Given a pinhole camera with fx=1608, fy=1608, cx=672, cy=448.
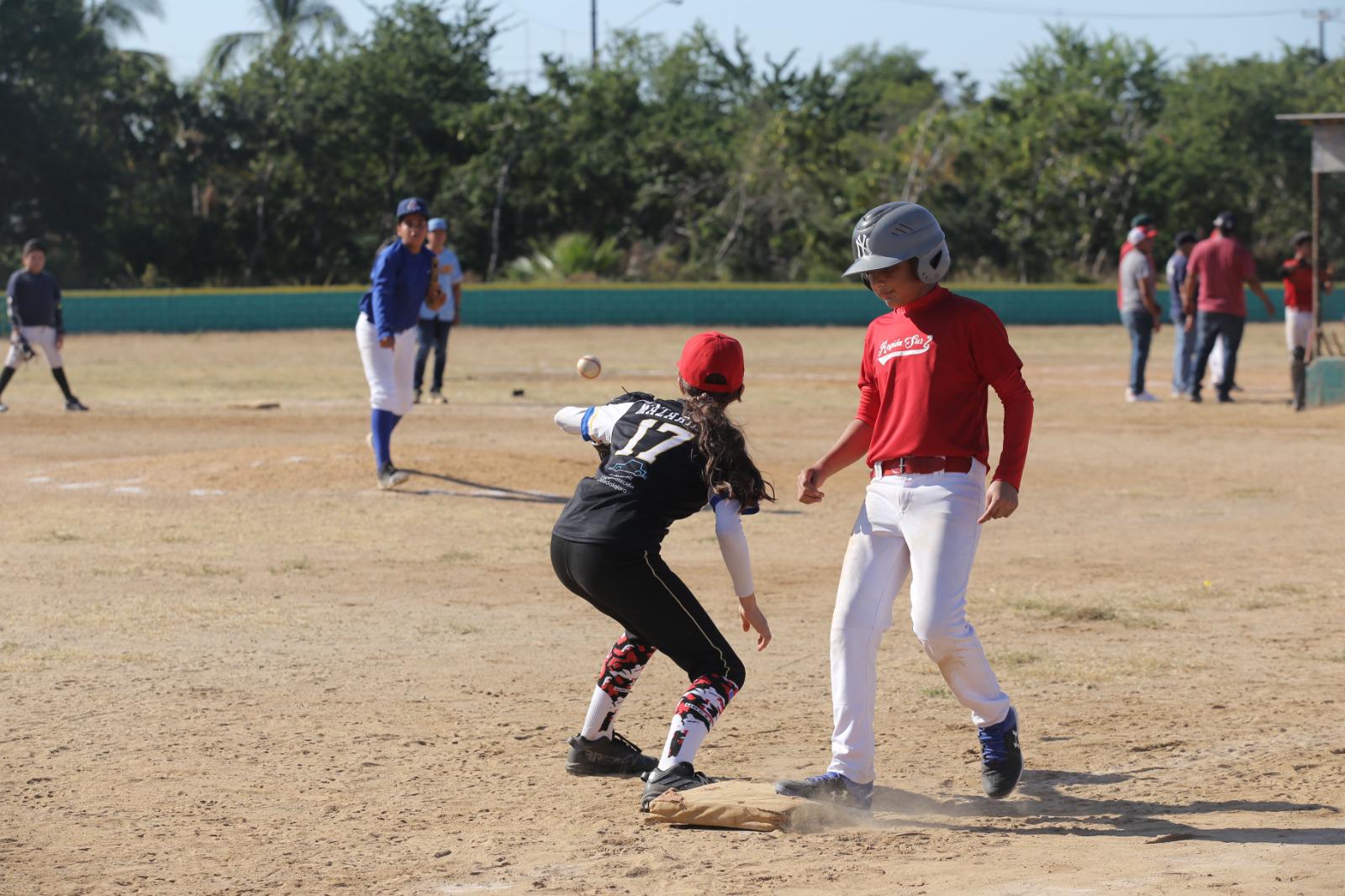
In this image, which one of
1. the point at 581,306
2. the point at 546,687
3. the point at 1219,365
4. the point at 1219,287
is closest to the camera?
the point at 546,687

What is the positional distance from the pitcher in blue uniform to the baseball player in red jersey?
703 centimetres

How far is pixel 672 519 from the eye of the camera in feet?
16.1

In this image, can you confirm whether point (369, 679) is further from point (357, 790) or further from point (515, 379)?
point (515, 379)

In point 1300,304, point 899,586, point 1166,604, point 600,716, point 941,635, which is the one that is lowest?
point 1166,604

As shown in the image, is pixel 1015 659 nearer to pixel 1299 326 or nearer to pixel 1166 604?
Result: pixel 1166 604

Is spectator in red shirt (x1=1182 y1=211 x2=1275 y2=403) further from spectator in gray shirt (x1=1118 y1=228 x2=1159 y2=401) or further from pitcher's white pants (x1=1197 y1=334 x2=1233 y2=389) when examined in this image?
spectator in gray shirt (x1=1118 y1=228 x2=1159 y2=401)

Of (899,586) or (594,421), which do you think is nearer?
(899,586)

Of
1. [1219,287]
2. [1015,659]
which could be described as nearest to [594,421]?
[1015,659]

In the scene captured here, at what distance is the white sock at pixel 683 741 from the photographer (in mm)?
4793

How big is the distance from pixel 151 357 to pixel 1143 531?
19.2 m

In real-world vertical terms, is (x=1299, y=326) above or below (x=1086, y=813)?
above

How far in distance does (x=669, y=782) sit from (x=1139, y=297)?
1428 cm

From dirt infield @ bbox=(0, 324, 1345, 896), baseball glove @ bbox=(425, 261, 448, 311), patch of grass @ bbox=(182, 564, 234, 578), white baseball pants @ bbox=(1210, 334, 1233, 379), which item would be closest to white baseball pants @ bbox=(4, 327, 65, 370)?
dirt infield @ bbox=(0, 324, 1345, 896)

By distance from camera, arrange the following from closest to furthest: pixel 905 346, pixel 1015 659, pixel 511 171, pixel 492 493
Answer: pixel 905 346 → pixel 1015 659 → pixel 492 493 → pixel 511 171
